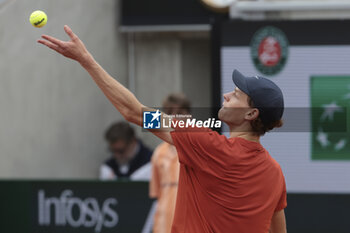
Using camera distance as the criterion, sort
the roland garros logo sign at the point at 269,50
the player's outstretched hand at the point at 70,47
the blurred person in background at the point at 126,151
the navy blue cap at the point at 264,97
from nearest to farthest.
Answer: the player's outstretched hand at the point at 70,47 < the navy blue cap at the point at 264,97 < the roland garros logo sign at the point at 269,50 < the blurred person in background at the point at 126,151

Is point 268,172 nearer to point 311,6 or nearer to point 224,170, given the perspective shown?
point 224,170

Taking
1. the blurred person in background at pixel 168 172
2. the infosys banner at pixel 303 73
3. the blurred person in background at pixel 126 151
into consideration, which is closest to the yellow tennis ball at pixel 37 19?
the blurred person in background at pixel 168 172

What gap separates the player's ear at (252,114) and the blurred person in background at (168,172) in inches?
103

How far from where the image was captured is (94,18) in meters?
9.48

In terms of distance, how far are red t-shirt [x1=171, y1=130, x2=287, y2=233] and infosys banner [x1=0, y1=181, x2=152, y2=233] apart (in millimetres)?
3723

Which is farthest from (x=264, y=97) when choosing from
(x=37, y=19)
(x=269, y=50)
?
(x=269, y=50)

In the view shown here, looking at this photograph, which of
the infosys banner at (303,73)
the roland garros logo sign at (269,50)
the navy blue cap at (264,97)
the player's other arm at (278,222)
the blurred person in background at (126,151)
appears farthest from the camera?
the blurred person in background at (126,151)

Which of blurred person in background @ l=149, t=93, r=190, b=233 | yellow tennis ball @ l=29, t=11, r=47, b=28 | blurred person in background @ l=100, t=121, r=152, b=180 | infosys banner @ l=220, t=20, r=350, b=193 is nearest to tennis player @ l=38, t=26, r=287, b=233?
yellow tennis ball @ l=29, t=11, r=47, b=28

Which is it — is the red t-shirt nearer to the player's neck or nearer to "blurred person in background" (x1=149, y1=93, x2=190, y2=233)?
the player's neck

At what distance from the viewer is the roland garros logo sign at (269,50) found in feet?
23.2

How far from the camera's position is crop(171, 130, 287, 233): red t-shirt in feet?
10.4

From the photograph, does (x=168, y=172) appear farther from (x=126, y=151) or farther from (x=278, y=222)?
(x=278, y=222)

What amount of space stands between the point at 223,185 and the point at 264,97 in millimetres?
455

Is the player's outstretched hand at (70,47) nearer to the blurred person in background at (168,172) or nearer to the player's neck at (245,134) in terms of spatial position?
the player's neck at (245,134)
